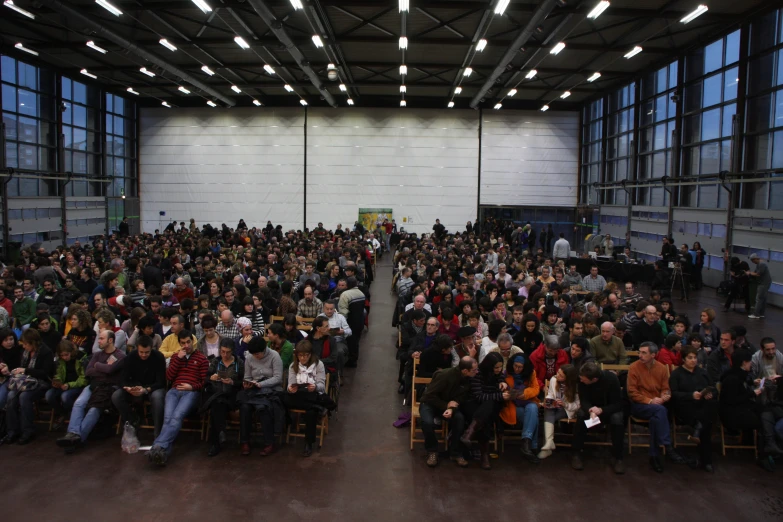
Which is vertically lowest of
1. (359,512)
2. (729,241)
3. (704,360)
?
(359,512)

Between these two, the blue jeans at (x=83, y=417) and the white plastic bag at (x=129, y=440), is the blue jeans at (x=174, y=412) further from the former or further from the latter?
the blue jeans at (x=83, y=417)

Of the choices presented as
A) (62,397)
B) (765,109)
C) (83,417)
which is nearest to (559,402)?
(83,417)

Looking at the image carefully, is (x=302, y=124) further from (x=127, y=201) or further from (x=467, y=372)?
(x=467, y=372)

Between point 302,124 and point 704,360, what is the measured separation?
24975 mm

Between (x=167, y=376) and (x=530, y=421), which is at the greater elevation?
(x=167, y=376)

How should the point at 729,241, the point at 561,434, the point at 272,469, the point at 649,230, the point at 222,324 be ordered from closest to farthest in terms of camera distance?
1. the point at 272,469
2. the point at 561,434
3. the point at 222,324
4. the point at 729,241
5. the point at 649,230

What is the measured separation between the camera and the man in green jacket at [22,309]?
8258 millimetres

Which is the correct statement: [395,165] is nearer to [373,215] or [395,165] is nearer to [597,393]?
[373,215]

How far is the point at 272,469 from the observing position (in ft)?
18.0

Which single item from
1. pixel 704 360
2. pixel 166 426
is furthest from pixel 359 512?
pixel 704 360

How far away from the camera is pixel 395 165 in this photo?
1132 inches

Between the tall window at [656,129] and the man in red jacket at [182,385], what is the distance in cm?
1899

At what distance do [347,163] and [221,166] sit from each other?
21.7 feet

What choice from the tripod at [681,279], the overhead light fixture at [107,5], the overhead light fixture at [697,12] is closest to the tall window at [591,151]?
the tripod at [681,279]
